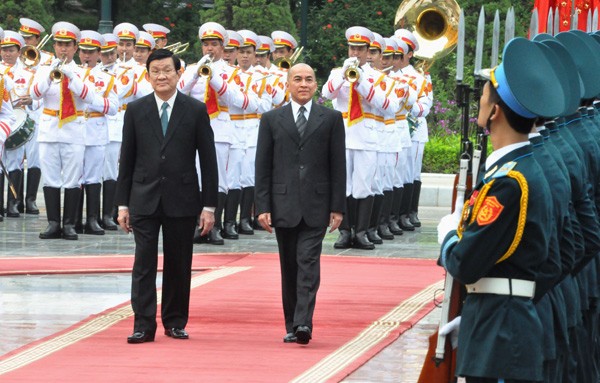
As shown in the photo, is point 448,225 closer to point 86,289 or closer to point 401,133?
point 86,289

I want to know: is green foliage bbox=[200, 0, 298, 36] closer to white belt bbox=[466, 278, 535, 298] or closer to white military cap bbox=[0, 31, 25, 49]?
white military cap bbox=[0, 31, 25, 49]

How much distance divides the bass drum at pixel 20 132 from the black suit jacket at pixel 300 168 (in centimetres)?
816

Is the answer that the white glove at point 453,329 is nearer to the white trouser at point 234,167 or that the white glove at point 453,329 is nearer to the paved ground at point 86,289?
the paved ground at point 86,289

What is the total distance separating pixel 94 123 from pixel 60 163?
2.39 feet

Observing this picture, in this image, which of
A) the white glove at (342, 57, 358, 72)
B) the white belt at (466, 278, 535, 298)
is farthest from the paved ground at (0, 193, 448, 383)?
the white belt at (466, 278, 535, 298)

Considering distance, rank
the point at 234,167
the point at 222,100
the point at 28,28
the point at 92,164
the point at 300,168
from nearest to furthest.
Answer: the point at 300,168
the point at 222,100
the point at 92,164
the point at 234,167
the point at 28,28

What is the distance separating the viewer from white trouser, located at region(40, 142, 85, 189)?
1602 centimetres

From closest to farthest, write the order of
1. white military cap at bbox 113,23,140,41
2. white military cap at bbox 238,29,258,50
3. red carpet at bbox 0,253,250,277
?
red carpet at bbox 0,253,250,277 < white military cap at bbox 238,29,258,50 < white military cap at bbox 113,23,140,41

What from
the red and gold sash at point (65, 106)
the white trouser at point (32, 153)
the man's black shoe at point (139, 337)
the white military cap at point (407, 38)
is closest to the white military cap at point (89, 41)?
the red and gold sash at point (65, 106)

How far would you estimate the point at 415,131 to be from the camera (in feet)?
60.2

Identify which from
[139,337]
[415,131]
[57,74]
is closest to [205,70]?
[57,74]

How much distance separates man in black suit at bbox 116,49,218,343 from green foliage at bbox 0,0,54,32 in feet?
58.5

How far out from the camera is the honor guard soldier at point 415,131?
707 inches

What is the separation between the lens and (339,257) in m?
14.8
